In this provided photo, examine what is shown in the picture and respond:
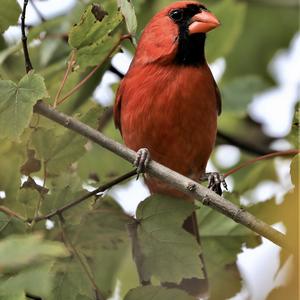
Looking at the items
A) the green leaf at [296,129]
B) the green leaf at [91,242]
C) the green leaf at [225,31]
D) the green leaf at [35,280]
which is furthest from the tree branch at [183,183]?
the green leaf at [225,31]

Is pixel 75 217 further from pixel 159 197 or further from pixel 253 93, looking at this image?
pixel 253 93

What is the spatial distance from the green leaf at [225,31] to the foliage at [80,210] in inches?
29.4

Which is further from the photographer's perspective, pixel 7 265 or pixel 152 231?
pixel 152 231

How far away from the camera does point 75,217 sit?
2.68m

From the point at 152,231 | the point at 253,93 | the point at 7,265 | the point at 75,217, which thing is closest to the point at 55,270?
the point at 75,217

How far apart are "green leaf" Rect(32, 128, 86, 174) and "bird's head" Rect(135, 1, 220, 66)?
89cm

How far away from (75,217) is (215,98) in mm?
1267

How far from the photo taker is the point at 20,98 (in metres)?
2.40

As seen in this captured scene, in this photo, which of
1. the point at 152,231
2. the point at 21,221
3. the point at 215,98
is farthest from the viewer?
the point at 215,98

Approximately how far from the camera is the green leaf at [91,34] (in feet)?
8.65

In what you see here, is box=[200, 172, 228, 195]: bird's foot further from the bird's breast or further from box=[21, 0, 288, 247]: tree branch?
box=[21, 0, 288, 247]: tree branch

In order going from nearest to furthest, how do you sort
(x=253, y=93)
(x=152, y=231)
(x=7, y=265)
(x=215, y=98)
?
(x=7, y=265) → (x=152, y=231) → (x=215, y=98) → (x=253, y=93)

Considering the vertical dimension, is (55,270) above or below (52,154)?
below

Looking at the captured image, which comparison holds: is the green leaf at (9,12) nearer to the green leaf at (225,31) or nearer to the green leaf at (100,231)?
the green leaf at (100,231)
